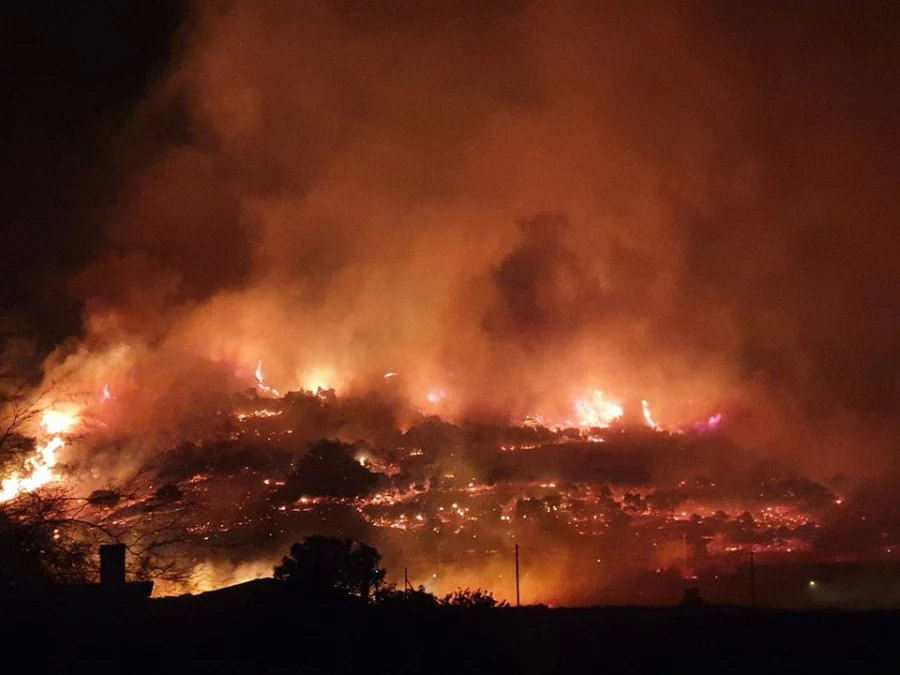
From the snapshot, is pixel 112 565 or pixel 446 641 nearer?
pixel 446 641

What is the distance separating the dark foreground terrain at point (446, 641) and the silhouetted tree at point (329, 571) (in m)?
1.53

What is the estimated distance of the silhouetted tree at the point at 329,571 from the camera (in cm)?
1917

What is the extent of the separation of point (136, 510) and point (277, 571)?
556 cm

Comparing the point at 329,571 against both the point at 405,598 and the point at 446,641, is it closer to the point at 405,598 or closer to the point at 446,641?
the point at 405,598

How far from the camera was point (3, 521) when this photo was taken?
42.2ft

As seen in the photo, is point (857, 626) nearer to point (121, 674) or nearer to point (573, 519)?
point (121, 674)

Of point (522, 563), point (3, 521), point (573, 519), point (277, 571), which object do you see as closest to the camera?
point (3, 521)

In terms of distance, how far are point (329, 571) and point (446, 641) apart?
494 cm

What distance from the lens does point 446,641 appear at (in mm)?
15469

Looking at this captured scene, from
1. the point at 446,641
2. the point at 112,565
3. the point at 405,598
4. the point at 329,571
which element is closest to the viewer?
the point at 446,641

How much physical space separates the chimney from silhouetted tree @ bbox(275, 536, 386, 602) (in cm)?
407

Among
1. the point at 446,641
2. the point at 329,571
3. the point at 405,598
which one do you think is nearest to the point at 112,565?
the point at 329,571

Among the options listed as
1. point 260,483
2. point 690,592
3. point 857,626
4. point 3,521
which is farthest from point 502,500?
point 3,521

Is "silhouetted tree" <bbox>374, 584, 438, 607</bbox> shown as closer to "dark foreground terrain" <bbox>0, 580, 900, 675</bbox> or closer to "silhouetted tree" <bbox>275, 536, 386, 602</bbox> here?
"silhouetted tree" <bbox>275, 536, 386, 602</bbox>
